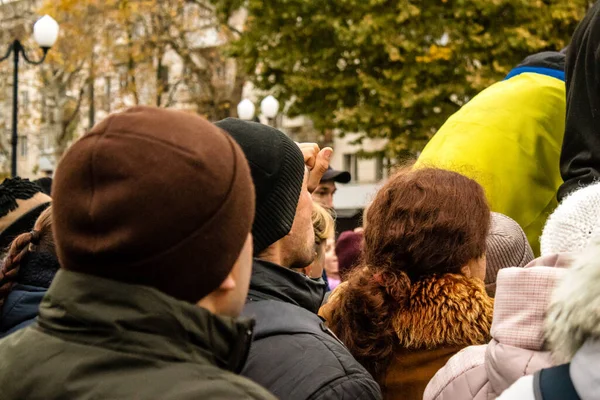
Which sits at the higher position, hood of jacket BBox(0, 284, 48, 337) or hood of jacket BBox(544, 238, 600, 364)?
hood of jacket BBox(544, 238, 600, 364)

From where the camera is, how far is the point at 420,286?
265 centimetres

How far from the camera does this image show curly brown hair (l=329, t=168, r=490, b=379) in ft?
8.71

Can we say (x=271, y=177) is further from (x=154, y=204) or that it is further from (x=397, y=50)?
(x=397, y=50)

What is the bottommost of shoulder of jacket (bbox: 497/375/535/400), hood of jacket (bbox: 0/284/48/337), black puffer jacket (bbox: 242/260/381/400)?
hood of jacket (bbox: 0/284/48/337)

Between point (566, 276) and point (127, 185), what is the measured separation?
80cm

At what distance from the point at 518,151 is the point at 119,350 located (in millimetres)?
2193

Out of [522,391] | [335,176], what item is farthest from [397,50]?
[522,391]

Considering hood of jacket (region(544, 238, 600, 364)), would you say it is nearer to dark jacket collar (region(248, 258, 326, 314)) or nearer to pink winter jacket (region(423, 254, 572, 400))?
pink winter jacket (region(423, 254, 572, 400))

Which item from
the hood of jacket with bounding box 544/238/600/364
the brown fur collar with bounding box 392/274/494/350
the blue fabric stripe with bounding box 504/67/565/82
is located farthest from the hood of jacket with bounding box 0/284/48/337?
the blue fabric stripe with bounding box 504/67/565/82

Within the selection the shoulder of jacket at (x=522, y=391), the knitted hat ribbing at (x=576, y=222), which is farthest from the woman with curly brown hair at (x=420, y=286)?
the shoulder of jacket at (x=522, y=391)

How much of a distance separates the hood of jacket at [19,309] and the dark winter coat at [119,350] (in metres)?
1.43

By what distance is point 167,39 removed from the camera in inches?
1054

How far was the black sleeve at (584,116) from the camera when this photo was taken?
283 cm

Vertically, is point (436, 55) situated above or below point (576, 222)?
below
